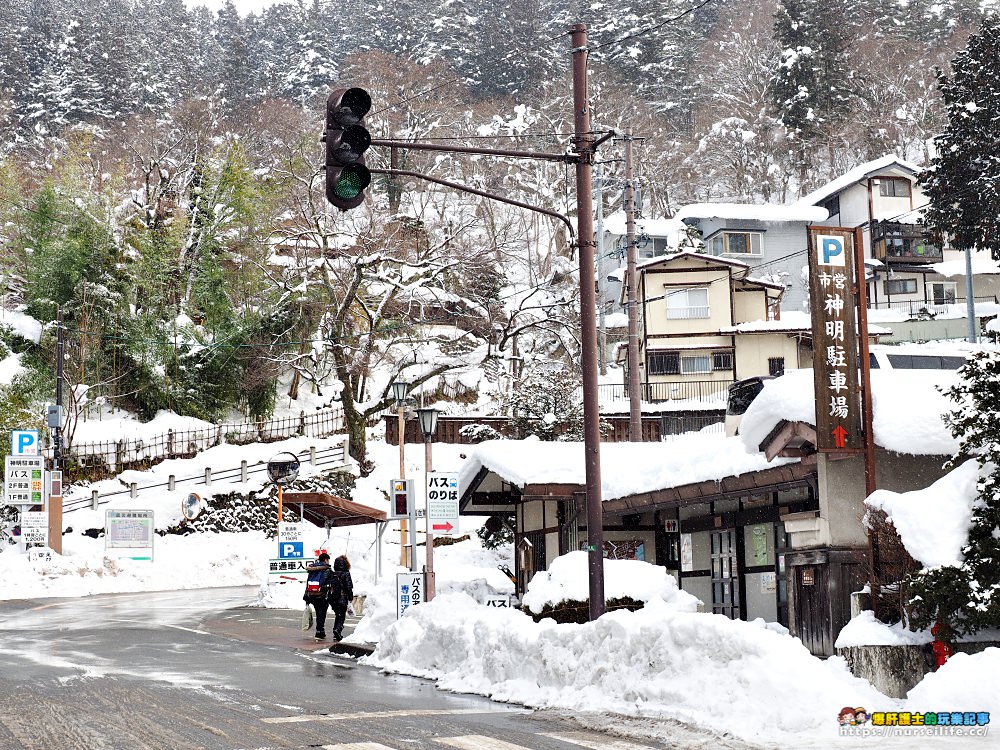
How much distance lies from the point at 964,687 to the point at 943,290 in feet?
188

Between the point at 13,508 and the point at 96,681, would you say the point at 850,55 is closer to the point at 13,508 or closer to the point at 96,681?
the point at 13,508

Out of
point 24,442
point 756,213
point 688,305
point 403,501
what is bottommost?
point 403,501

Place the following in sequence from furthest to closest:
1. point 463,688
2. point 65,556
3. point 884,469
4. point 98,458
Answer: point 98,458 → point 65,556 → point 884,469 → point 463,688

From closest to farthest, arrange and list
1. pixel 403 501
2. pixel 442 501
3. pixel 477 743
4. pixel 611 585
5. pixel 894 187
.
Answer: pixel 477 743, pixel 611 585, pixel 442 501, pixel 403 501, pixel 894 187

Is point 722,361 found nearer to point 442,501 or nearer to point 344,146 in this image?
point 442,501

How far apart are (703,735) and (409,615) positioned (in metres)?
7.69

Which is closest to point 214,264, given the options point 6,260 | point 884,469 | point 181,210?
point 181,210

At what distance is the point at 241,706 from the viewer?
10.9 meters

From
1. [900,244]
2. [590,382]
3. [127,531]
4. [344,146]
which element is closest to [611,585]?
[590,382]

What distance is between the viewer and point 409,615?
15.9m

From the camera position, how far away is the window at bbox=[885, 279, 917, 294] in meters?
61.5

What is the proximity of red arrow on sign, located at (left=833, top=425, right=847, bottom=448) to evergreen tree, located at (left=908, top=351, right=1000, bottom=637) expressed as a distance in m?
2.02

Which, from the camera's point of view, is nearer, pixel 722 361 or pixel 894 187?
pixel 722 361

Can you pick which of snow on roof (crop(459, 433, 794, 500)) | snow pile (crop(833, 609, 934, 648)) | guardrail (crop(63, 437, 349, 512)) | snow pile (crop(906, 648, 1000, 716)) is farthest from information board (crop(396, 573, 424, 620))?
guardrail (crop(63, 437, 349, 512))
